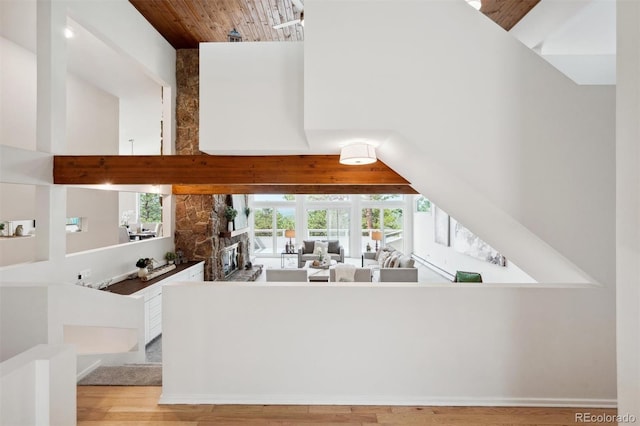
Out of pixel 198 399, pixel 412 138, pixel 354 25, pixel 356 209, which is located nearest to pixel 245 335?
pixel 198 399

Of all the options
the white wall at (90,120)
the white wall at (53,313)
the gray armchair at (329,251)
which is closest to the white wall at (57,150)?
the white wall at (53,313)

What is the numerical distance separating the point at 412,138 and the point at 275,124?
1045 millimetres

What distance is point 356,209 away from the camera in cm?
1147

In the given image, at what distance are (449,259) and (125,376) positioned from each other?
22.1ft

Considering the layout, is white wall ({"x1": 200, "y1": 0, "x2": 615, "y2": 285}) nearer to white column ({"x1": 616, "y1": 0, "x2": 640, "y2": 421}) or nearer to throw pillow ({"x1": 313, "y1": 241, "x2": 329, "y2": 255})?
white column ({"x1": 616, "y1": 0, "x2": 640, "y2": 421})

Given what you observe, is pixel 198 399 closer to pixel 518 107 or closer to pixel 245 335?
pixel 245 335

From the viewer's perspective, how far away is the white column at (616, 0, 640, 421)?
141 centimetres

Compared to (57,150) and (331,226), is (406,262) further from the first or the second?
(331,226)

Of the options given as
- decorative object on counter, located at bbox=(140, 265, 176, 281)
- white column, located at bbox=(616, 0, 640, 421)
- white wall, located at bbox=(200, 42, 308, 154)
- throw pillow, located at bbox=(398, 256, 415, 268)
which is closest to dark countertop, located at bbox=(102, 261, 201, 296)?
decorative object on counter, located at bbox=(140, 265, 176, 281)

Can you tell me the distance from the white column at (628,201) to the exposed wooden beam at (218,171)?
183cm

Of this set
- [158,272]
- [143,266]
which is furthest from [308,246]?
[143,266]

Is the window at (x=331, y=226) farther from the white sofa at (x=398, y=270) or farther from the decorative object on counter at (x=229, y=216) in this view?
the decorative object on counter at (x=229, y=216)

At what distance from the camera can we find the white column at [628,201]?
1.41m

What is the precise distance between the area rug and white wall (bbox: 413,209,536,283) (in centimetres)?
416
